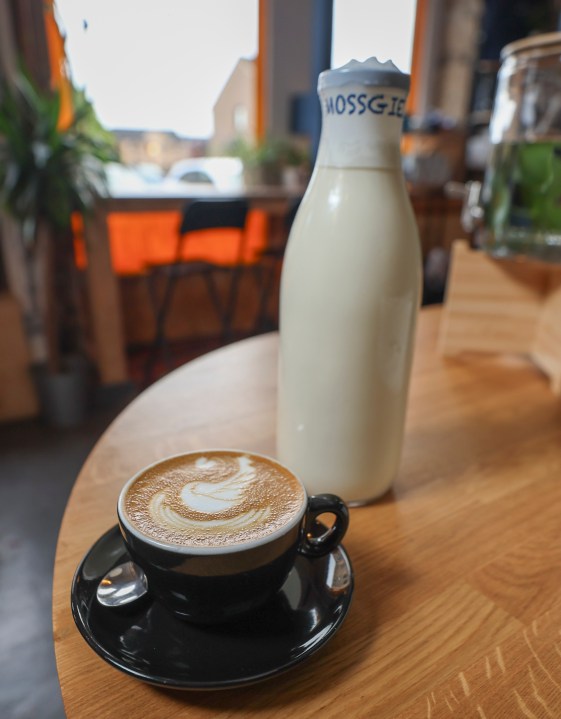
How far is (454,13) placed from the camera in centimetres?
441

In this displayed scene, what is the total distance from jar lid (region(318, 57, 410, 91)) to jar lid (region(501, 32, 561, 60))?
529 millimetres

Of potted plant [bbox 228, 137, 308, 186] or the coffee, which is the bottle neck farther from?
potted plant [bbox 228, 137, 308, 186]

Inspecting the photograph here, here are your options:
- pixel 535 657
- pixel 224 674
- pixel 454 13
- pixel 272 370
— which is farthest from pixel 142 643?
pixel 454 13

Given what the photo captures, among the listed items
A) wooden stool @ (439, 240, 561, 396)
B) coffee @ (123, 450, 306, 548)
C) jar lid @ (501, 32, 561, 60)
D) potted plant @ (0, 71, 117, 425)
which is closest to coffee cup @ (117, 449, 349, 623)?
coffee @ (123, 450, 306, 548)

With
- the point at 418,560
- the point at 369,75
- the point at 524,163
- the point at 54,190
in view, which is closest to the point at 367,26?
the point at 524,163

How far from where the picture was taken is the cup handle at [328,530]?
375 millimetres

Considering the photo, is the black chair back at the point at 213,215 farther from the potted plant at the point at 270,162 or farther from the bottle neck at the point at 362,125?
the bottle neck at the point at 362,125

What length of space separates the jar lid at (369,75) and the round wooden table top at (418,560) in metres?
0.38

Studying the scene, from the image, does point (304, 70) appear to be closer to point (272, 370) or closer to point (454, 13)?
point (454, 13)

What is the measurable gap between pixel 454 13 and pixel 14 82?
3878 millimetres

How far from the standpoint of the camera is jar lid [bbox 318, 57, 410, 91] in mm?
386

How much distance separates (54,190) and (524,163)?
5.53ft

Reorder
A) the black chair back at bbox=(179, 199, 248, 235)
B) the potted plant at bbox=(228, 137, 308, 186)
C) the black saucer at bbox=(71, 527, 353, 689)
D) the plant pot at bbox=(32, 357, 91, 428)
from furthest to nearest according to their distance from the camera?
the potted plant at bbox=(228, 137, 308, 186) < the black chair back at bbox=(179, 199, 248, 235) < the plant pot at bbox=(32, 357, 91, 428) < the black saucer at bbox=(71, 527, 353, 689)

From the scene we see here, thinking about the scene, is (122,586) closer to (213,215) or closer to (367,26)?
(367,26)
